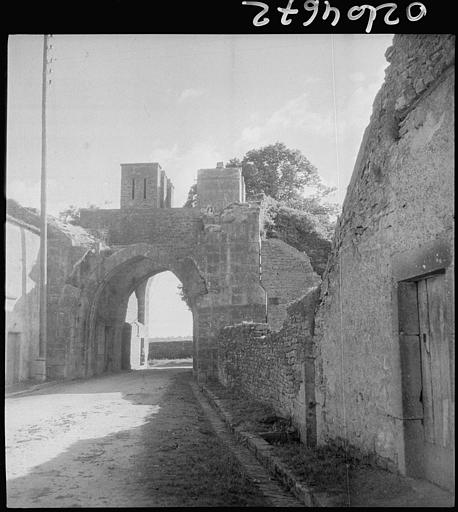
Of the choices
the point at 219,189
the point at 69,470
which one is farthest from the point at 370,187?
the point at 219,189

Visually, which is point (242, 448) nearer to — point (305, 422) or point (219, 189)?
point (305, 422)

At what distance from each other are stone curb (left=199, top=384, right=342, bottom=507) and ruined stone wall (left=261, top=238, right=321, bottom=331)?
460 inches

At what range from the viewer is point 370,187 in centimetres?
→ 560

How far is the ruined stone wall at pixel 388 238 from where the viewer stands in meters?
4.25

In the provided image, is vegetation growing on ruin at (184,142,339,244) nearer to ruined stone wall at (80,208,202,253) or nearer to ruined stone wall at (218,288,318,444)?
ruined stone wall at (80,208,202,253)

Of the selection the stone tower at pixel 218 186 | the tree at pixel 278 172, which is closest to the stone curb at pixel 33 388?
the stone tower at pixel 218 186

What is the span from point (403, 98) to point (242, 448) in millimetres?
4716

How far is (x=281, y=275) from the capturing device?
832 inches

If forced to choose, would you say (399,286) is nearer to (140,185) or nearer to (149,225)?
(149,225)

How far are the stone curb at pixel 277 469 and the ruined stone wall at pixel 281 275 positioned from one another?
11687mm

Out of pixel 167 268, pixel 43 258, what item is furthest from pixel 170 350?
pixel 43 258

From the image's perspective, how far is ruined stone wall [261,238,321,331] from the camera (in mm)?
21031
